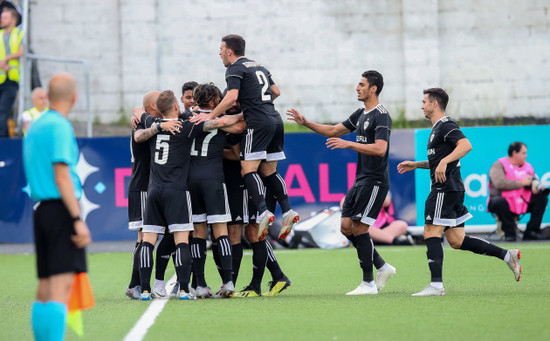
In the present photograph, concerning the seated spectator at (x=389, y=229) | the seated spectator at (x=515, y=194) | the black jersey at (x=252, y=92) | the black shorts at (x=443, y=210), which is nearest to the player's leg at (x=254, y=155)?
the black jersey at (x=252, y=92)

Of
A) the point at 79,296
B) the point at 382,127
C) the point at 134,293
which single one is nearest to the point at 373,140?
the point at 382,127

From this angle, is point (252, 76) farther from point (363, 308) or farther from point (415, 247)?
point (415, 247)

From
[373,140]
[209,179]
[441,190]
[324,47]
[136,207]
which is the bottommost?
[136,207]

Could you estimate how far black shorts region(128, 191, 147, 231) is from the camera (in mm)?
9195

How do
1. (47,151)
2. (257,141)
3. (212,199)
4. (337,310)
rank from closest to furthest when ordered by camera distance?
(47,151) < (337,310) < (212,199) < (257,141)

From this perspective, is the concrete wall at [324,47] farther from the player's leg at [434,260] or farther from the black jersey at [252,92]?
the player's leg at [434,260]

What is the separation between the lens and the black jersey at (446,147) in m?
8.62

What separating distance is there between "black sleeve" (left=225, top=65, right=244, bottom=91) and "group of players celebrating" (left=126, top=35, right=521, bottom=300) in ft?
0.04

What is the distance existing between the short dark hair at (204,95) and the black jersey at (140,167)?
685 mm

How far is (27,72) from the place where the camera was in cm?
1772

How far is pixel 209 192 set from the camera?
874cm

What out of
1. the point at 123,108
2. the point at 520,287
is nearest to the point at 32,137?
the point at 520,287

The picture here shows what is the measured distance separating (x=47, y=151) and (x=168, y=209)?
10.8 feet

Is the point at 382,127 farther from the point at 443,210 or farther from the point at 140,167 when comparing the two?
the point at 140,167
